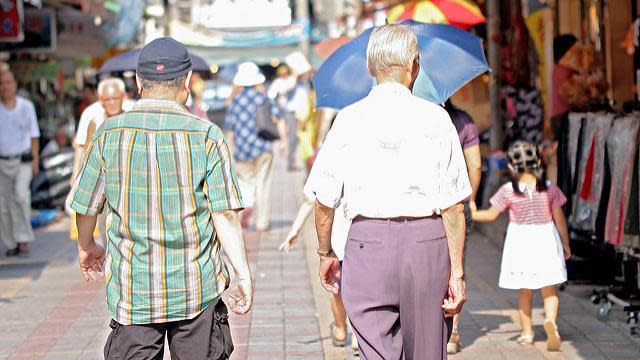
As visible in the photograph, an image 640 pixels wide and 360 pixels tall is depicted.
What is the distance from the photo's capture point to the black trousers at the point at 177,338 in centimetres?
469

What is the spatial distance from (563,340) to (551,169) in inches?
206

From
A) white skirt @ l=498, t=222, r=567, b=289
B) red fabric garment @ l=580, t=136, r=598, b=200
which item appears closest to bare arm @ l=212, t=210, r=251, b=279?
white skirt @ l=498, t=222, r=567, b=289

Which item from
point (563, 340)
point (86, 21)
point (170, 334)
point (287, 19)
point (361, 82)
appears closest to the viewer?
point (170, 334)

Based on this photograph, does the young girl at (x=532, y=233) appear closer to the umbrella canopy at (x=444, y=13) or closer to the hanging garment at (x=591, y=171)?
the hanging garment at (x=591, y=171)

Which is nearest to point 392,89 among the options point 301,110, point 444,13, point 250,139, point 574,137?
point 574,137

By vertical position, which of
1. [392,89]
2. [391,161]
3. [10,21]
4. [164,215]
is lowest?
[164,215]

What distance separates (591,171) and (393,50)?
15.3ft

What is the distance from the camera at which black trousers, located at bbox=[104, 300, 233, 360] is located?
469cm

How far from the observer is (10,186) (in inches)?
502

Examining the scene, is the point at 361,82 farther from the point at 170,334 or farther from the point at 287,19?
the point at 287,19

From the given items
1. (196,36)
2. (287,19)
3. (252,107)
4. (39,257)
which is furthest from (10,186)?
(287,19)

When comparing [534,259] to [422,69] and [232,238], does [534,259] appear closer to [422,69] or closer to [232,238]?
[422,69]

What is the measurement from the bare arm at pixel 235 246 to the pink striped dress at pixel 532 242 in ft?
10.3

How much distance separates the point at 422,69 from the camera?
728cm
